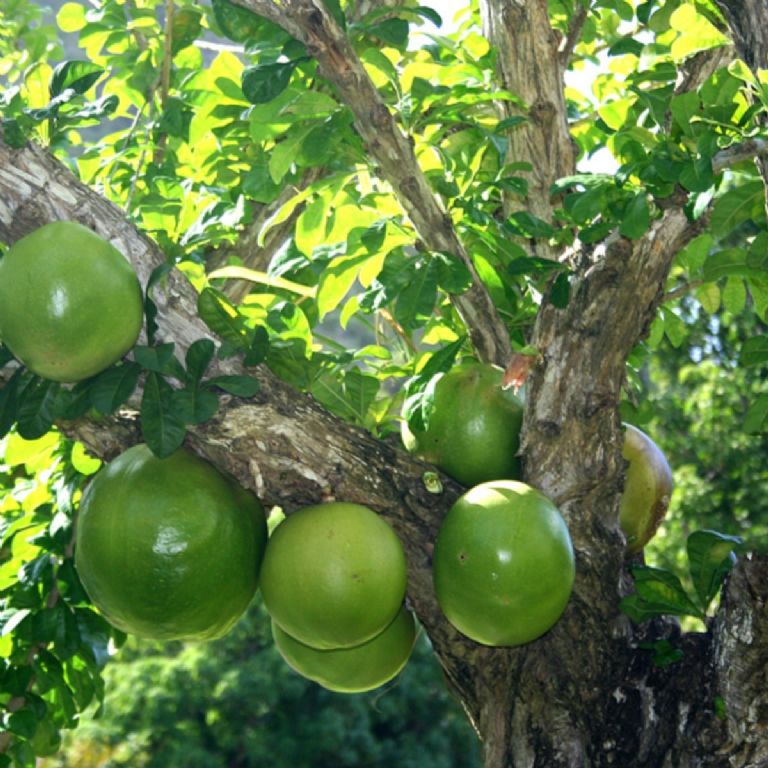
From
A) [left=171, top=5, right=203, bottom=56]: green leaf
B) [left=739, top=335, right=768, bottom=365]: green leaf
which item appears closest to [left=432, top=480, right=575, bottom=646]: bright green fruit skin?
[left=739, top=335, right=768, bottom=365]: green leaf

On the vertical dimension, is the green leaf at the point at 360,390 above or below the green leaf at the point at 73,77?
below

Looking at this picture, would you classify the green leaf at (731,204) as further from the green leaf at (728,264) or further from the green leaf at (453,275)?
the green leaf at (453,275)

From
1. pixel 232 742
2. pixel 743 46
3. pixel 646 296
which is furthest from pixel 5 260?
pixel 232 742

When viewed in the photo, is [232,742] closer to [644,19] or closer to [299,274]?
[299,274]

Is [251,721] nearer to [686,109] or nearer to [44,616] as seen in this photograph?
[44,616]

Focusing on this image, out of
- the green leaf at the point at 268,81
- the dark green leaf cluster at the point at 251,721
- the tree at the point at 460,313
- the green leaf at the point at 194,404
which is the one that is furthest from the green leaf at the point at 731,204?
the dark green leaf cluster at the point at 251,721

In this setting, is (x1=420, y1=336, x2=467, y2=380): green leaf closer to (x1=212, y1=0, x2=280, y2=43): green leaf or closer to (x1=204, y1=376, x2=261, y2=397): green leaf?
(x1=204, y1=376, x2=261, y2=397): green leaf

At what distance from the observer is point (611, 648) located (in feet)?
4.84

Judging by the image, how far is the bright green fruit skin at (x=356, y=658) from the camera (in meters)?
1.50

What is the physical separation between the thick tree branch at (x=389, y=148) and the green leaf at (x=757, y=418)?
0.37 metres

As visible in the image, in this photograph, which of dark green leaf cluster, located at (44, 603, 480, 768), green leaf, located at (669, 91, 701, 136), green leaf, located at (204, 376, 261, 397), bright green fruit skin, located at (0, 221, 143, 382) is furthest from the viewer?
dark green leaf cluster, located at (44, 603, 480, 768)

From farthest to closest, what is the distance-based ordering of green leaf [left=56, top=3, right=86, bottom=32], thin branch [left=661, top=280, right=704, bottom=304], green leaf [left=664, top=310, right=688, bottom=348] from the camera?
green leaf [left=56, top=3, right=86, bottom=32]
green leaf [left=664, top=310, right=688, bottom=348]
thin branch [left=661, top=280, right=704, bottom=304]

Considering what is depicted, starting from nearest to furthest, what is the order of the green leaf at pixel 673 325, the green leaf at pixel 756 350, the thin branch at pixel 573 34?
the green leaf at pixel 756 350
the green leaf at pixel 673 325
the thin branch at pixel 573 34

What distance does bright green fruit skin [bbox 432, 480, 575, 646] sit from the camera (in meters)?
1.31
